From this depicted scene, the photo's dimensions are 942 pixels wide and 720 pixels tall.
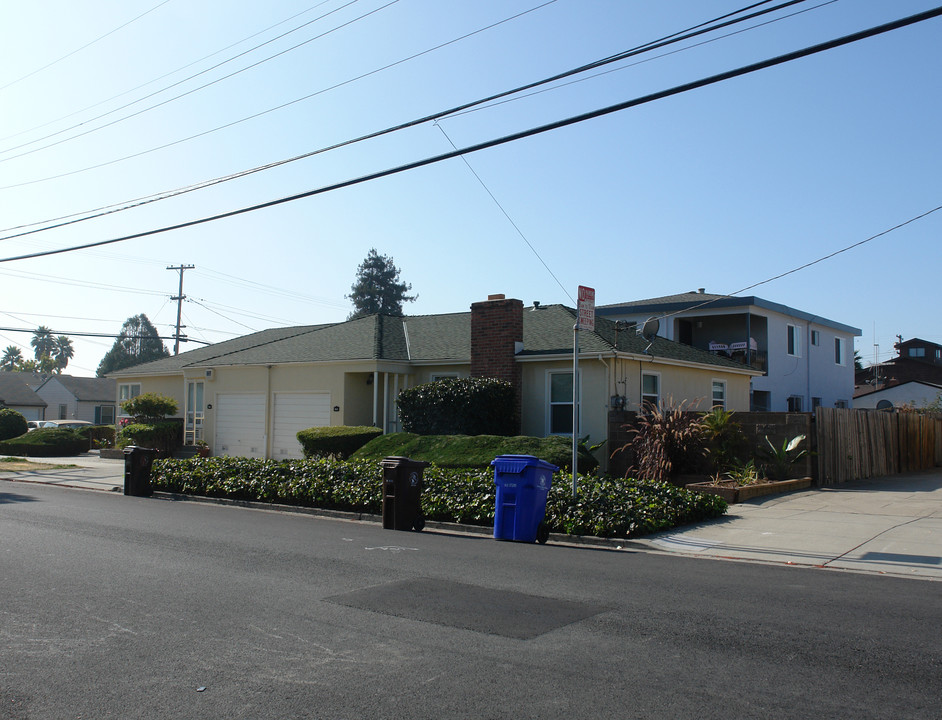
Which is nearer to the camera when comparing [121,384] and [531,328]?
[531,328]

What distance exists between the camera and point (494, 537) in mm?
12172

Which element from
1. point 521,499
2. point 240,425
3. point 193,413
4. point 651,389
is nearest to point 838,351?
point 651,389

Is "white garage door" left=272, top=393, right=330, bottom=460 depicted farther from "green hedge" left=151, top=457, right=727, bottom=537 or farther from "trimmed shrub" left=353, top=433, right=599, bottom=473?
"green hedge" left=151, top=457, right=727, bottom=537

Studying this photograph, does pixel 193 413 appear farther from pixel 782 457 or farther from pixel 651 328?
pixel 782 457

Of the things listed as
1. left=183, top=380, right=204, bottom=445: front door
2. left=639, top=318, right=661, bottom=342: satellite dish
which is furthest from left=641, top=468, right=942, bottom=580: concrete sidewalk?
left=183, top=380, right=204, bottom=445: front door

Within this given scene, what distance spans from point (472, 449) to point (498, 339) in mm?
4255

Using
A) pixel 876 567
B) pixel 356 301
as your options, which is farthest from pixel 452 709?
pixel 356 301

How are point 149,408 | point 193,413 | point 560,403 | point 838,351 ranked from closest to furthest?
point 560,403, point 193,413, point 149,408, point 838,351

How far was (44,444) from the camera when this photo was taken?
33.2m

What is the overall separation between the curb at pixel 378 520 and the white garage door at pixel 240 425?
7.36m

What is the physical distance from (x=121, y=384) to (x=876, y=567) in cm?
3335

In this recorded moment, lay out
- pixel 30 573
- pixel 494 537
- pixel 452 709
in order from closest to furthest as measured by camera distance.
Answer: pixel 452 709, pixel 30 573, pixel 494 537

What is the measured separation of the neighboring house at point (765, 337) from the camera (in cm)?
3316

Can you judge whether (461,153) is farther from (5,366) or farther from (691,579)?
(5,366)
